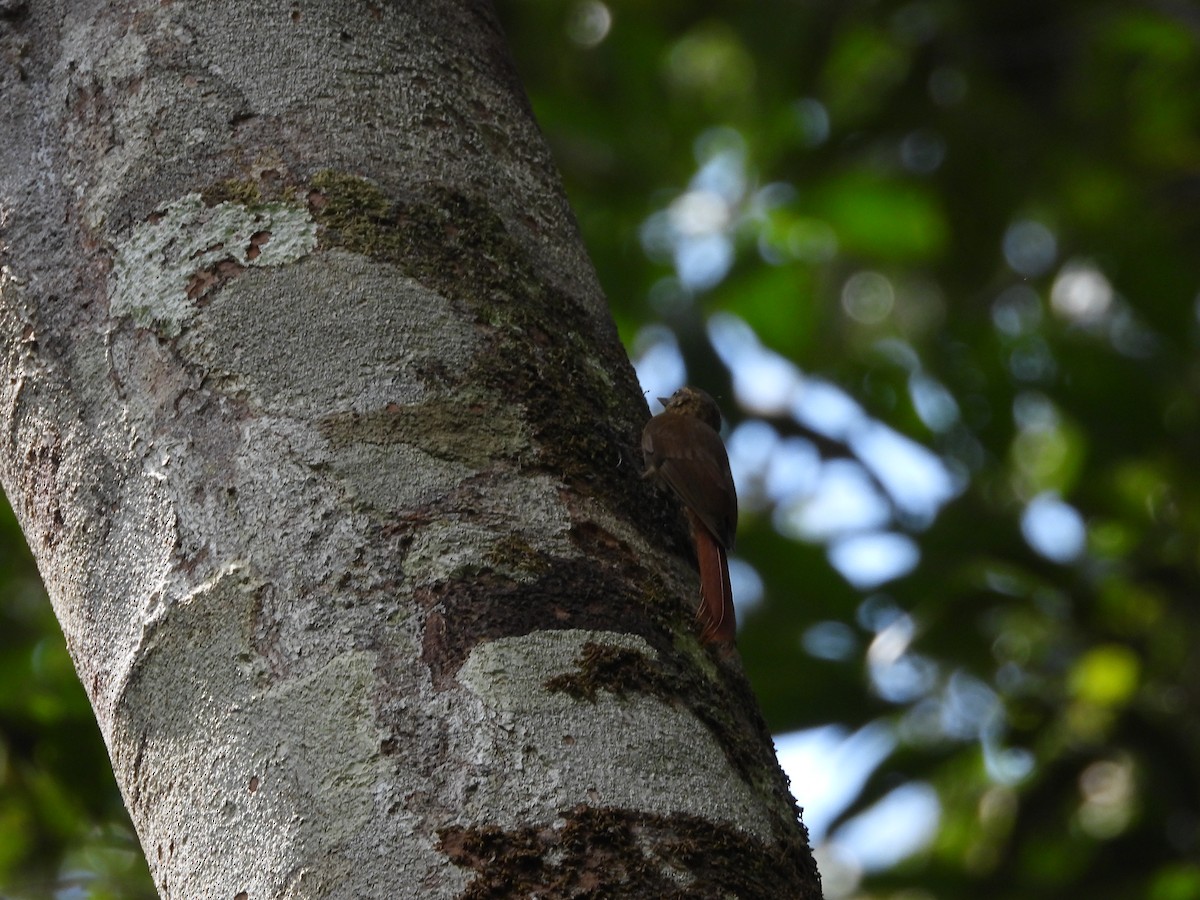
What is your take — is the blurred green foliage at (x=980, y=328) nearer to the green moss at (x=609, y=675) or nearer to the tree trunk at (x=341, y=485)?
the tree trunk at (x=341, y=485)

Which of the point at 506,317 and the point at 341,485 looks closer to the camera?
the point at 341,485

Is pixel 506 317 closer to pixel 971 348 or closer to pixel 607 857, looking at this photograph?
pixel 607 857

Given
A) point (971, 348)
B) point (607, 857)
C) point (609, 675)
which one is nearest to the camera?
point (607, 857)

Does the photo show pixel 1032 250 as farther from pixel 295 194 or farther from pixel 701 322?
pixel 295 194

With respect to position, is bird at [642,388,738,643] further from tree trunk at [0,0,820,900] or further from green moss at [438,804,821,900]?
green moss at [438,804,821,900]

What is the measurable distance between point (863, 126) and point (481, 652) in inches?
189

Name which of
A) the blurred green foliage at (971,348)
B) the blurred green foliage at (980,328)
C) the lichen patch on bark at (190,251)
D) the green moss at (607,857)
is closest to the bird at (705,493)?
the green moss at (607,857)

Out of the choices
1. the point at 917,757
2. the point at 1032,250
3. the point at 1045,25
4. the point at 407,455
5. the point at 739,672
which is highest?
the point at 1045,25

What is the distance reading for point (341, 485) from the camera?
4.11 feet

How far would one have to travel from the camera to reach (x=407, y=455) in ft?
4.24

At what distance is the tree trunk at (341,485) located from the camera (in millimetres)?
1116

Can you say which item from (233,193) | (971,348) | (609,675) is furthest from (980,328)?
(609,675)

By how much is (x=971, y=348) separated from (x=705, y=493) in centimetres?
316

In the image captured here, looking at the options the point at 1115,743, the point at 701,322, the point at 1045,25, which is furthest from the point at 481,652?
the point at 1045,25
